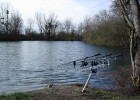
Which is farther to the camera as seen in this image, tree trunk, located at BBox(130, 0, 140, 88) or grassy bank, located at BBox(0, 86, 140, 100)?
tree trunk, located at BBox(130, 0, 140, 88)

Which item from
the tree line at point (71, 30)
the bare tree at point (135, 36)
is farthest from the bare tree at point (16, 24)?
the bare tree at point (135, 36)

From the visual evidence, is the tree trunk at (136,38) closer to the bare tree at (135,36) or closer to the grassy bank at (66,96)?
the bare tree at (135,36)

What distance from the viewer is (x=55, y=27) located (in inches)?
5113

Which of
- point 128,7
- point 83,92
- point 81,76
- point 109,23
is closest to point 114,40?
point 109,23

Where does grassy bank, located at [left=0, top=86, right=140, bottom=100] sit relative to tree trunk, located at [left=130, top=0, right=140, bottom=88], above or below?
below

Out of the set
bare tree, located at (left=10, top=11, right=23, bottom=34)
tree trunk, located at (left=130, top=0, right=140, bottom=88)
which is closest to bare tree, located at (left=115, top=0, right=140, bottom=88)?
tree trunk, located at (left=130, top=0, right=140, bottom=88)

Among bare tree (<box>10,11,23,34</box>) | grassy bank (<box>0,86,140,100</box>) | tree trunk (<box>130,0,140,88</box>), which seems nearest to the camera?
grassy bank (<box>0,86,140,100</box>)

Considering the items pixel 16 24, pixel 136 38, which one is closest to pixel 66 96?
pixel 136 38

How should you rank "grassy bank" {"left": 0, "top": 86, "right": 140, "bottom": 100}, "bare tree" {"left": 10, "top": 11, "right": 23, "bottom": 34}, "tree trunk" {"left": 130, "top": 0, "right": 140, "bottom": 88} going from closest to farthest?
"grassy bank" {"left": 0, "top": 86, "right": 140, "bottom": 100} < "tree trunk" {"left": 130, "top": 0, "right": 140, "bottom": 88} < "bare tree" {"left": 10, "top": 11, "right": 23, "bottom": 34}

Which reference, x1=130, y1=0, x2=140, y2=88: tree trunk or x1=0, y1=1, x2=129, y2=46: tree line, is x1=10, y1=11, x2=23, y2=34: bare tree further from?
x1=130, y1=0, x2=140, y2=88: tree trunk

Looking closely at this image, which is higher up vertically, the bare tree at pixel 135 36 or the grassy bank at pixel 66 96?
the bare tree at pixel 135 36

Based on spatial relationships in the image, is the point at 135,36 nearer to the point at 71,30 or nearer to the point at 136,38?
the point at 136,38

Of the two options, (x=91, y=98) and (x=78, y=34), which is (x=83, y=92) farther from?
(x=78, y=34)

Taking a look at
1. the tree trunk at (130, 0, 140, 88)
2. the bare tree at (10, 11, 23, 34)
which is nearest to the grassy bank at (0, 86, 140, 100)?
the tree trunk at (130, 0, 140, 88)
